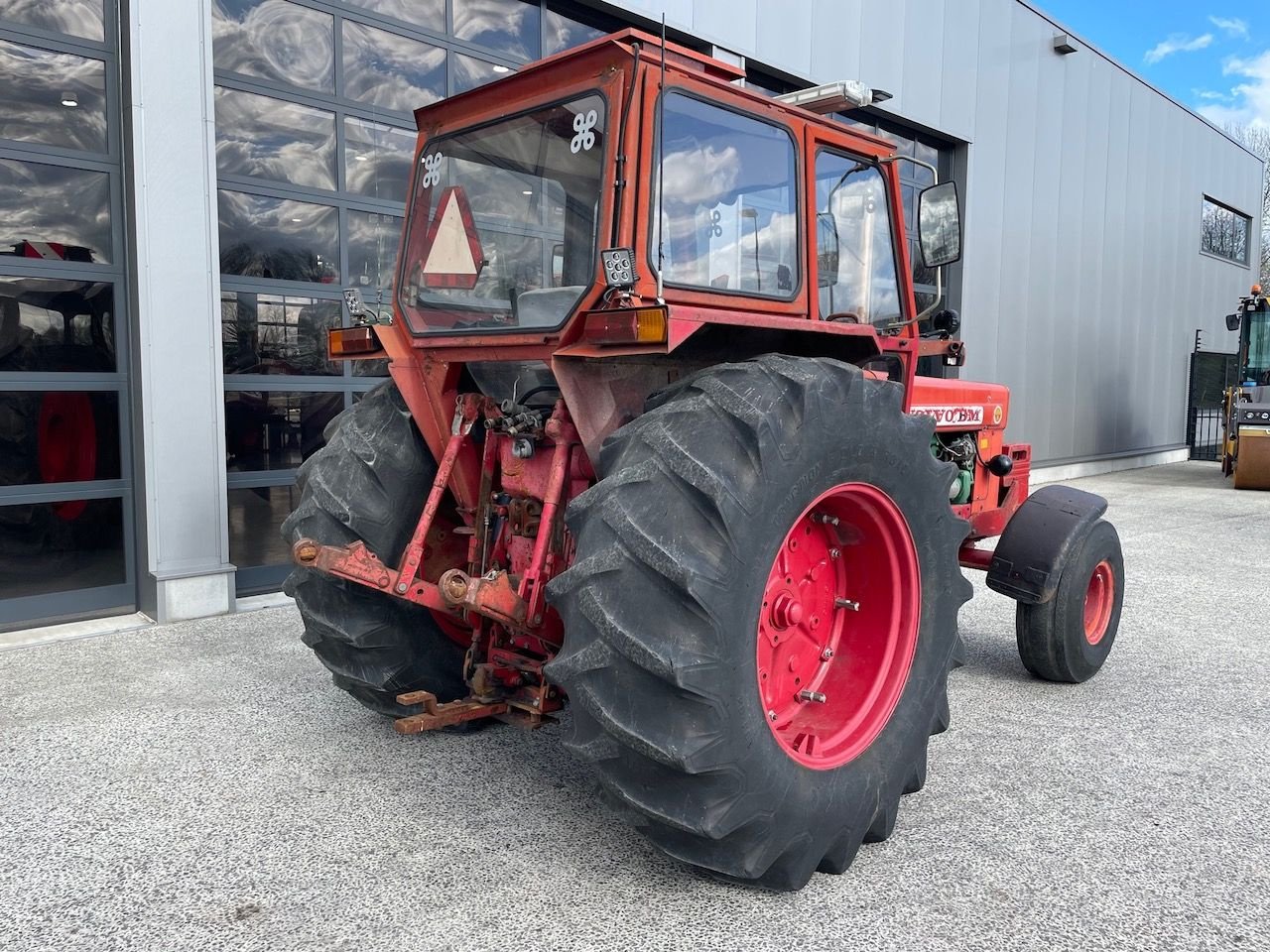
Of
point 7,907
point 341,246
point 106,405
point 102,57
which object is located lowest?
point 7,907

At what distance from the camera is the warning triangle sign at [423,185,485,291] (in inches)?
134

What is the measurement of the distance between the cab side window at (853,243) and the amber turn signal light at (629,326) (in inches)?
41.8

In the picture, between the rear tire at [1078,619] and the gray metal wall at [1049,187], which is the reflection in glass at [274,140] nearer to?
the gray metal wall at [1049,187]

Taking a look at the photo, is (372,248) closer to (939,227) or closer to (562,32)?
(562,32)

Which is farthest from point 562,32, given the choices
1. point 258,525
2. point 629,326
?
point 629,326

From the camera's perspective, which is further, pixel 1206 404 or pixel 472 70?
pixel 1206 404

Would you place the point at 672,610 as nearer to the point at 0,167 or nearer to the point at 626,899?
the point at 626,899

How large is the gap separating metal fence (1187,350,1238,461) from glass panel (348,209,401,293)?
56.3 feet

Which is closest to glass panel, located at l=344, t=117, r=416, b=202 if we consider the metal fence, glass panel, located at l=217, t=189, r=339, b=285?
glass panel, located at l=217, t=189, r=339, b=285

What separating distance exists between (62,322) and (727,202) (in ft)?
14.0

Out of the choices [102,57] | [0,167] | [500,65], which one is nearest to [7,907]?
[0,167]

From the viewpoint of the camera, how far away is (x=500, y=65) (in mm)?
7395

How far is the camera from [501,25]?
7367 millimetres

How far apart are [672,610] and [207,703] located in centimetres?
288
